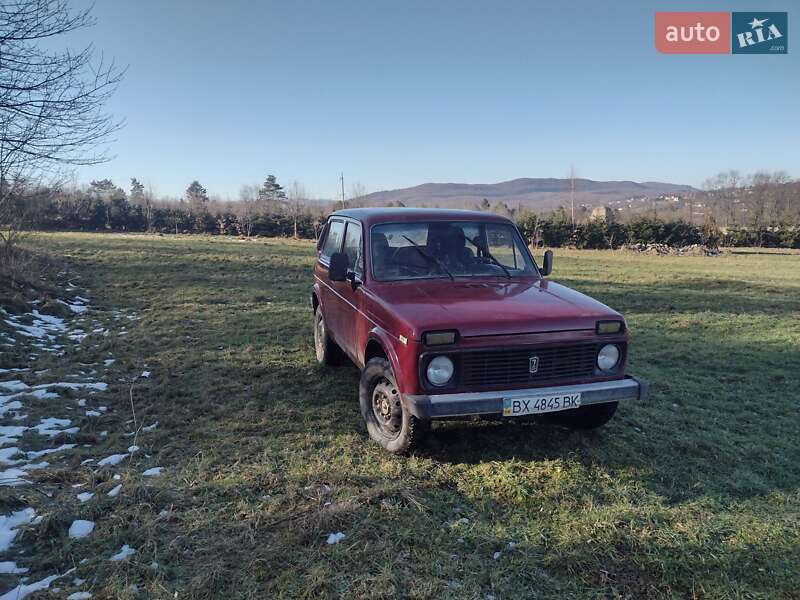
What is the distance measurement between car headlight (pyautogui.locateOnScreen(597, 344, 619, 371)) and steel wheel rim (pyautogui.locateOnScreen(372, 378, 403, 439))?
5.26 ft

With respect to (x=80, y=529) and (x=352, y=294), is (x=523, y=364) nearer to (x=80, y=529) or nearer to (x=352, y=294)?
(x=352, y=294)

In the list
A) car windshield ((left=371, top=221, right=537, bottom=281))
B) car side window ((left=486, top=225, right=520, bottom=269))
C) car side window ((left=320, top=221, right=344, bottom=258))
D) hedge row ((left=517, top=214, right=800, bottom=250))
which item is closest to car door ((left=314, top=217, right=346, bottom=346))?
car side window ((left=320, top=221, right=344, bottom=258))

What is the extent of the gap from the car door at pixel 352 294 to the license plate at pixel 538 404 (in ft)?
5.41

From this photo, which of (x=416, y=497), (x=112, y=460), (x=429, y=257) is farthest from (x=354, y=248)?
(x=112, y=460)

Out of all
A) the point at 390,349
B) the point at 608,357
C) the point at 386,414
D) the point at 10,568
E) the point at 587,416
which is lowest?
the point at 10,568

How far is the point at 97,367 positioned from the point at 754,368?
8989mm

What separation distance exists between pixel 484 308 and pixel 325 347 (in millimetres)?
3093

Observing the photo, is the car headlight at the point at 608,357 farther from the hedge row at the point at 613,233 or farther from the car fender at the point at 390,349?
the hedge row at the point at 613,233

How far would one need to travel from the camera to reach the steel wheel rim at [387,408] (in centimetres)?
409

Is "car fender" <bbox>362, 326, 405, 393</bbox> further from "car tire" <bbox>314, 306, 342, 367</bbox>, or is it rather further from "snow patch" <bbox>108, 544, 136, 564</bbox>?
"car tire" <bbox>314, 306, 342, 367</bbox>

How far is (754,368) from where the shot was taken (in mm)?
7305

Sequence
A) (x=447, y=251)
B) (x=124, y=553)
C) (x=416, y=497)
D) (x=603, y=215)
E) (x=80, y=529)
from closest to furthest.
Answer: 1. (x=124, y=553)
2. (x=80, y=529)
3. (x=416, y=497)
4. (x=447, y=251)
5. (x=603, y=215)

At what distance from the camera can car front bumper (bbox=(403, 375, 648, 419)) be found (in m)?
3.49

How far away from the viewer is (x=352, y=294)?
16.6 ft
